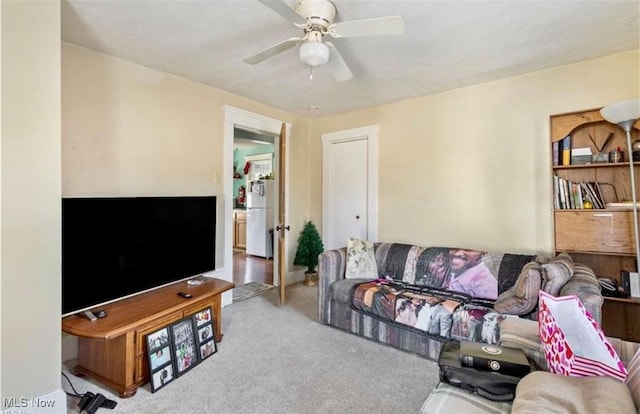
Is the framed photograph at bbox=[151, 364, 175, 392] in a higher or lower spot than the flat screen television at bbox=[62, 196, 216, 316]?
lower

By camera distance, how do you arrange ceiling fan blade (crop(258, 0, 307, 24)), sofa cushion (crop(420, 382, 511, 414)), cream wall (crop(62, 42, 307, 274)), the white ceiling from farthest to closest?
cream wall (crop(62, 42, 307, 274)) < the white ceiling < ceiling fan blade (crop(258, 0, 307, 24)) < sofa cushion (crop(420, 382, 511, 414))

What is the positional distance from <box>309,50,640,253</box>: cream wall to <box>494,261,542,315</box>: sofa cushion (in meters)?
0.96

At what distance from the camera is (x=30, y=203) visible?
65.4 inches

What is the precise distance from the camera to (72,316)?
205 cm

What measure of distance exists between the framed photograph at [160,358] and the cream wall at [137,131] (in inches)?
51.8

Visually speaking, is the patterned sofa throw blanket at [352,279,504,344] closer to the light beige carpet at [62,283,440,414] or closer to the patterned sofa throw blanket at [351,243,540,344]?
the patterned sofa throw blanket at [351,243,540,344]

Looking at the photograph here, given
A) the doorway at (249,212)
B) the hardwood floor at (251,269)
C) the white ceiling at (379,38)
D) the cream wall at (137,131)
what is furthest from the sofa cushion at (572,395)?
the doorway at (249,212)

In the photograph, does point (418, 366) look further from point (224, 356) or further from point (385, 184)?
point (385, 184)

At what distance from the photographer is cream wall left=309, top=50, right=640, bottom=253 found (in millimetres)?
2822

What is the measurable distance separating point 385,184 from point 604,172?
211 centimetres

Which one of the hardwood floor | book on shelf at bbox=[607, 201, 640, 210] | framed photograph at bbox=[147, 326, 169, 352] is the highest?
book on shelf at bbox=[607, 201, 640, 210]

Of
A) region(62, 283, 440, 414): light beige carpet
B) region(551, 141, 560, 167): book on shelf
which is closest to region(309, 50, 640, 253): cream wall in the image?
region(551, 141, 560, 167): book on shelf

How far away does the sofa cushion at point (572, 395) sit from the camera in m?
0.89

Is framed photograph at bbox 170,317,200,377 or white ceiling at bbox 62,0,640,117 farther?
framed photograph at bbox 170,317,200,377
